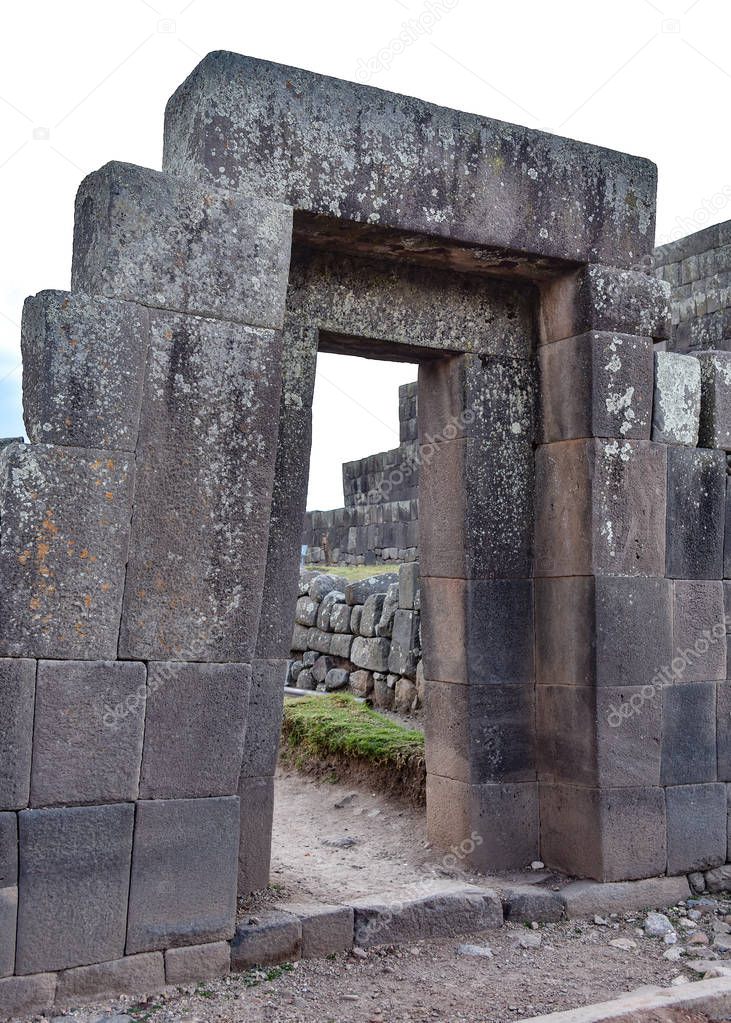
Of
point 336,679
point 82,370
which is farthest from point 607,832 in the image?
point 336,679

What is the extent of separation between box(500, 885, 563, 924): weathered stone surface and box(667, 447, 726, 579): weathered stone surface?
1.93 meters

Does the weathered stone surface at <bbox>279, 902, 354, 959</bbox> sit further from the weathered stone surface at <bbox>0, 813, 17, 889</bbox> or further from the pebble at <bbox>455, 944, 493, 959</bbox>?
the weathered stone surface at <bbox>0, 813, 17, 889</bbox>

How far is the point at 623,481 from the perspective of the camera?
5.57 m

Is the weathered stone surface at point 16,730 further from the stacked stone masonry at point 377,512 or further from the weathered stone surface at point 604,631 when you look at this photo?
the stacked stone masonry at point 377,512

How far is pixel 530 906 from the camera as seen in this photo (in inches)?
208

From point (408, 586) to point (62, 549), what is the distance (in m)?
5.45

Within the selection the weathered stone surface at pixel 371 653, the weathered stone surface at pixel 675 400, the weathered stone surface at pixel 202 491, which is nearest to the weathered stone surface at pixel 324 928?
the weathered stone surface at pixel 202 491

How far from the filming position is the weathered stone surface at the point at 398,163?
15.4 feet

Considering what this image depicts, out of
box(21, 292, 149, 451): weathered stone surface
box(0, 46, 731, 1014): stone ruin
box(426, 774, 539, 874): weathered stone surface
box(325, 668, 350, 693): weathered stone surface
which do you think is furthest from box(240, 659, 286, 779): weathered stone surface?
box(325, 668, 350, 693): weathered stone surface

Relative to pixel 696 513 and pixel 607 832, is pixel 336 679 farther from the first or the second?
pixel 696 513

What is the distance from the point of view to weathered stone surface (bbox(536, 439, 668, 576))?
5.52 meters

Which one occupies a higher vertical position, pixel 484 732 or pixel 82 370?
pixel 82 370

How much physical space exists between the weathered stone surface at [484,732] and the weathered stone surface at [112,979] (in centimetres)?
209

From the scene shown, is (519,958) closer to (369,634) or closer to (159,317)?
(159,317)
